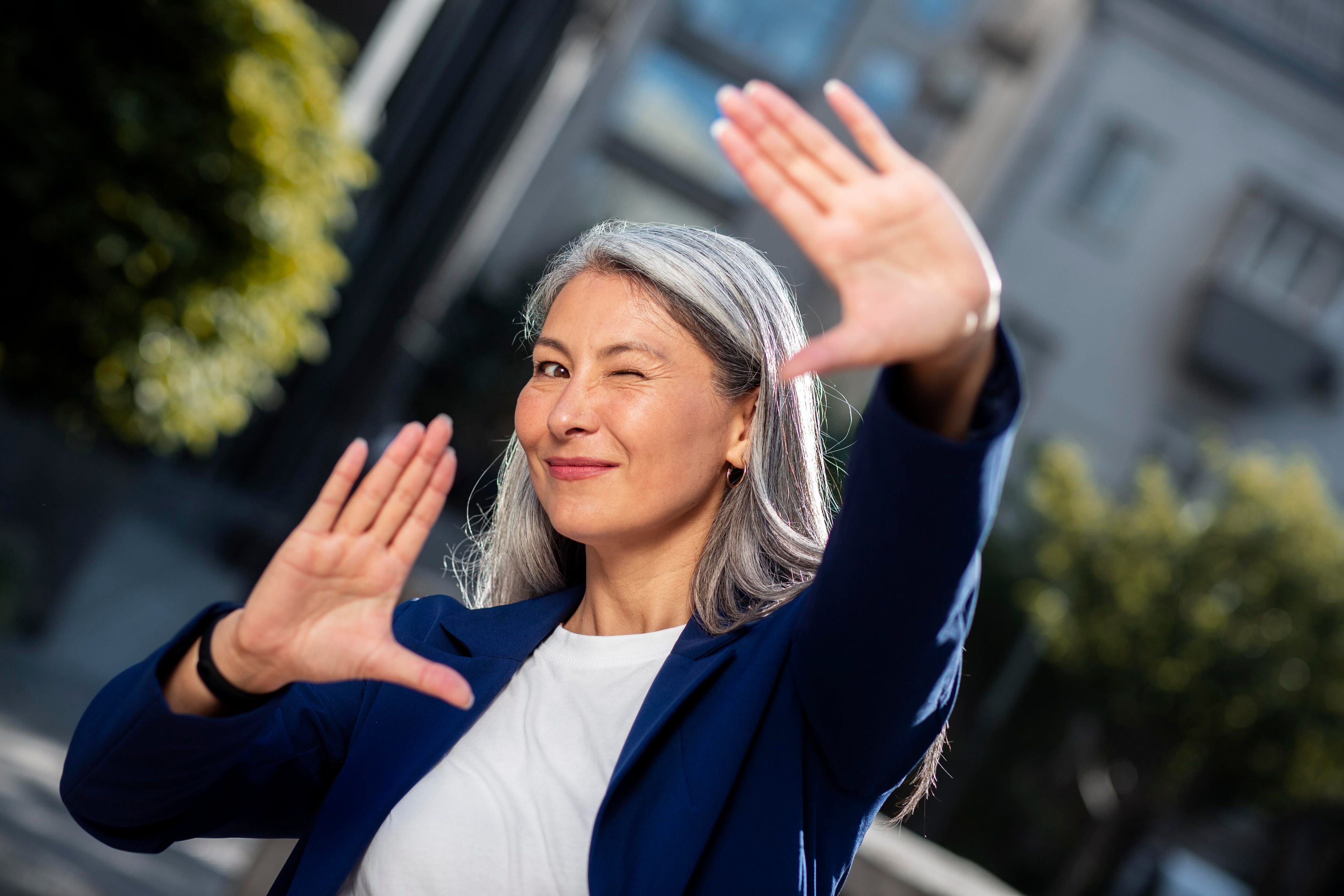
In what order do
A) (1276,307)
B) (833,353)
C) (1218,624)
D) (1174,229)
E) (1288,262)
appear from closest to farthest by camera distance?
(833,353) < (1218,624) < (1276,307) < (1288,262) < (1174,229)

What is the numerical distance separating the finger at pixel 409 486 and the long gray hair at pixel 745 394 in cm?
39

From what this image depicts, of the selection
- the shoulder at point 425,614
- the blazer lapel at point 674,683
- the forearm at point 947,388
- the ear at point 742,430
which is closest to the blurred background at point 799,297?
the shoulder at point 425,614

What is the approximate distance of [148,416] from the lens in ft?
19.8

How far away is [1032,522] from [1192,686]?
103 inches

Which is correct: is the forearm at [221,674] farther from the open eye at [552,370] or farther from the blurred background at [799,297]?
the blurred background at [799,297]

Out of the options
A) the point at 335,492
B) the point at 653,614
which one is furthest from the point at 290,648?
the point at 653,614

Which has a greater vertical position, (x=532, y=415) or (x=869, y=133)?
(x=869, y=133)

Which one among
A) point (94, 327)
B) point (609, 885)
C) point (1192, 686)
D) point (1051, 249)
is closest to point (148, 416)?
point (94, 327)

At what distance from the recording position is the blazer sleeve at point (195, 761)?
1372 mm

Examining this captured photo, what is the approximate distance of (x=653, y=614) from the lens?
1692 millimetres

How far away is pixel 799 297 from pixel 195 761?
13.0 metres

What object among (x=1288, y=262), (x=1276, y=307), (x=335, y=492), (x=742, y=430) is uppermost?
(x=1288, y=262)

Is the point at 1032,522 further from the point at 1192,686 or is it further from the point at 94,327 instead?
the point at 94,327

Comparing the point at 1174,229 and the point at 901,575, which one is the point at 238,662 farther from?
the point at 1174,229
